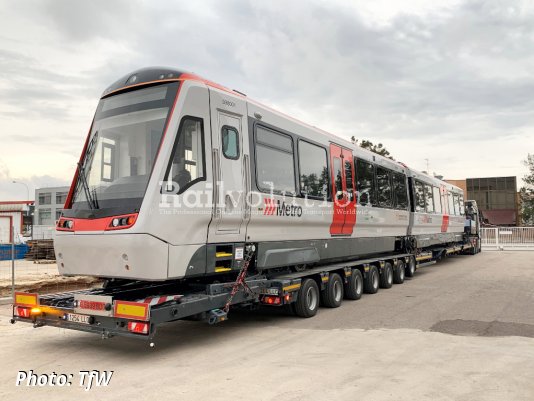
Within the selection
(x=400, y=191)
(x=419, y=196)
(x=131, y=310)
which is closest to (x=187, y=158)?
(x=131, y=310)

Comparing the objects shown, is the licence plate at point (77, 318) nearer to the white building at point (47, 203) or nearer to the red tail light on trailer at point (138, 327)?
the red tail light on trailer at point (138, 327)

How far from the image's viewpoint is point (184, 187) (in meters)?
6.13

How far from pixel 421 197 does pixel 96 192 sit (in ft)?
41.1

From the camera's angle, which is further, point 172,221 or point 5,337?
point 5,337

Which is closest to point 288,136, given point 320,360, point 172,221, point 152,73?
point 152,73

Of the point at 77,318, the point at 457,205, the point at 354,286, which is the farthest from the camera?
the point at 457,205

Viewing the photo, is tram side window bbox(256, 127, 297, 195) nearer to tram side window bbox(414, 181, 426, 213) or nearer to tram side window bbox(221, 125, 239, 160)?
tram side window bbox(221, 125, 239, 160)

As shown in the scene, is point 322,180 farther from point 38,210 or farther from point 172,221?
point 38,210

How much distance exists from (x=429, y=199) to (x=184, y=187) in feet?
43.1

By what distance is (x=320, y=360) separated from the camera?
5879mm

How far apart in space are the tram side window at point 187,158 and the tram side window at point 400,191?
8792mm

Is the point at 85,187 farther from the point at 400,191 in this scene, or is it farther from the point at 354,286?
the point at 400,191

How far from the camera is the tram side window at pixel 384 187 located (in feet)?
41.5

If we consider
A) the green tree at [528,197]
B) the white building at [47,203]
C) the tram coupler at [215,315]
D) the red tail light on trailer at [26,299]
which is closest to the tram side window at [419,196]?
the tram coupler at [215,315]
